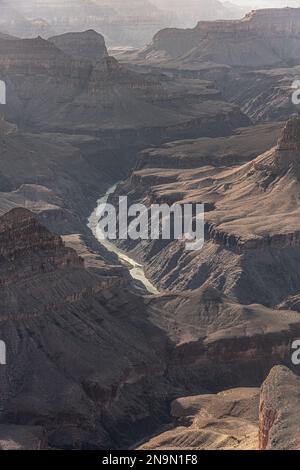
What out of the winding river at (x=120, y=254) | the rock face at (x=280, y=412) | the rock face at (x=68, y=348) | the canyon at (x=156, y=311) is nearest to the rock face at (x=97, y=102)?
the canyon at (x=156, y=311)

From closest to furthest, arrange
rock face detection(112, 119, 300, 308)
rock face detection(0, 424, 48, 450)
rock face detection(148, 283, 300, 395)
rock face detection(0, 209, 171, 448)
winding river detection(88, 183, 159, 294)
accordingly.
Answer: rock face detection(0, 424, 48, 450), rock face detection(0, 209, 171, 448), rock face detection(148, 283, 300, 395), rock face detection(112, 119, 300, 308), winding river detection(88, 183, 159, 294)

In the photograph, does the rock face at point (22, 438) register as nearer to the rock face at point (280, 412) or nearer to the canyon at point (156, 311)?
the canyon at point (156, 311)

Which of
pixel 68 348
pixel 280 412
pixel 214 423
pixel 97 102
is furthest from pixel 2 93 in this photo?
pixel 280 412

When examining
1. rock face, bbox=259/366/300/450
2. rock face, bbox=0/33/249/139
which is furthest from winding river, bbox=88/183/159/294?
rock face, bbox=259/366/300/450

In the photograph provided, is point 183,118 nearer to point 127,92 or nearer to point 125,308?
point 127,92

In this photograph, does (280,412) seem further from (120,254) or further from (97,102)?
(97,102)

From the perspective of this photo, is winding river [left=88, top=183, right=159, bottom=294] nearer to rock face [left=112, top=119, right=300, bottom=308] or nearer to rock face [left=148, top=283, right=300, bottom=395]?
rock face [left=112, top=119, right=300, bottom=308]
